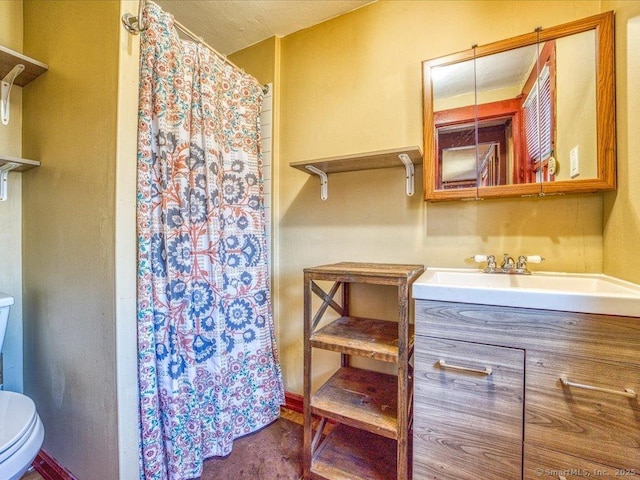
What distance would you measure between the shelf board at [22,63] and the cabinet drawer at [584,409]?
2.25m

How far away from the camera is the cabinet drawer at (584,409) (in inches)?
29.4

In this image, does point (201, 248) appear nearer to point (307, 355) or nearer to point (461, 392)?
point (307, 355)

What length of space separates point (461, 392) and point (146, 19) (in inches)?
72.2

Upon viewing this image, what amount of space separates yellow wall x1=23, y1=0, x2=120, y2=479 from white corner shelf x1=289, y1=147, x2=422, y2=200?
0.83 m

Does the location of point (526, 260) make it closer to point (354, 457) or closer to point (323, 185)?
point (323, 185)

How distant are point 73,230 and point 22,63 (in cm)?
80

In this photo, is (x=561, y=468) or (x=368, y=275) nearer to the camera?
(x=561, y=468)

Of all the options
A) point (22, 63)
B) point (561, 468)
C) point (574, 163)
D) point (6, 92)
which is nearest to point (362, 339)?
point (561, 468)

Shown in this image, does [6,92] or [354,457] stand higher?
[6,92]

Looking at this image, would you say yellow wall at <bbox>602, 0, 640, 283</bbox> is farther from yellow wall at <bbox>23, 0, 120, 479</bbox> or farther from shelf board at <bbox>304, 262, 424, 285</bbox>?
yellow wall at <bbox>23, 0, 120, 479</bbox>

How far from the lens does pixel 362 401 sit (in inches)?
47.4

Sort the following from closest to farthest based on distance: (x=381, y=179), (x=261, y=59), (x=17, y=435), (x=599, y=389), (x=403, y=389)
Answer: (x=599, y=389) → (x=17, y=435) → (x=403, y=389) → (x=381, y=179) → (x=261, y=59)

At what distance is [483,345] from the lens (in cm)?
89

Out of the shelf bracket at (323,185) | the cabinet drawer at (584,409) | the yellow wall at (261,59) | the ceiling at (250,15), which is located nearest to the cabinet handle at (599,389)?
the cabinet drawer at (584,409)
